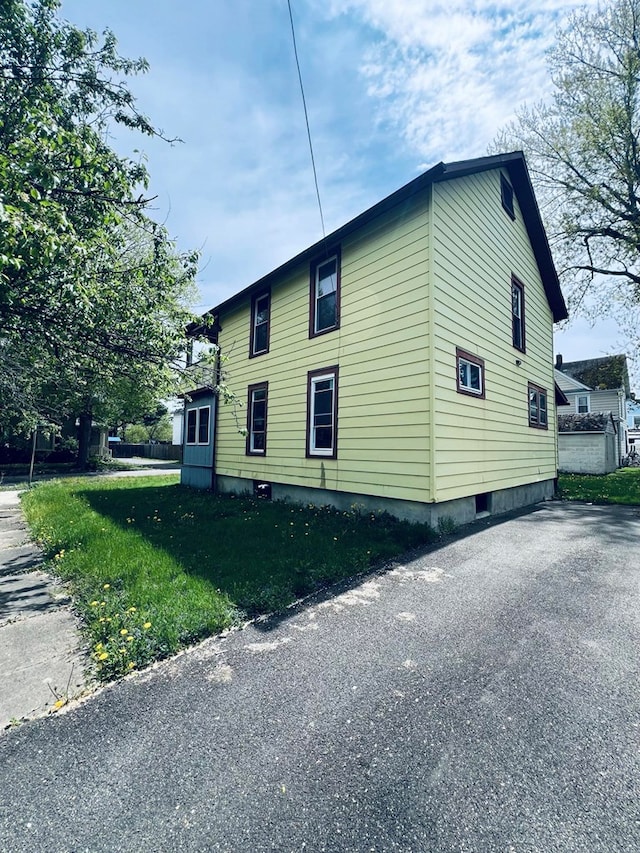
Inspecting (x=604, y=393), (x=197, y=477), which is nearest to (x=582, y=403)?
(x=604, y=393)

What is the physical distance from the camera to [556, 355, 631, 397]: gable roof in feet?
91.5

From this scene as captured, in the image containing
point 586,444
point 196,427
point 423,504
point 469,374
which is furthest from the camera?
point 586,444

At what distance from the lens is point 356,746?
2.12 meters

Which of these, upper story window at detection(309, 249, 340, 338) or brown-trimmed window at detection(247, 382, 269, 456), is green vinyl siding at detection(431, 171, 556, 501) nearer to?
upper story window at detection(309, 249, 340, 338)

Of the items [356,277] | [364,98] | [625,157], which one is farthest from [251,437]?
[625,157]

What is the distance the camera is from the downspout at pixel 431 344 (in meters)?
6.51

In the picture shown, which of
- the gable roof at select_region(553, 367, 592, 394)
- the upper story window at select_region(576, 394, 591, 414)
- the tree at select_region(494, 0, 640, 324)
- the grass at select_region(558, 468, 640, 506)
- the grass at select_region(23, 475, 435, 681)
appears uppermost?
the tree at select_region(494, 0, 640, 324)

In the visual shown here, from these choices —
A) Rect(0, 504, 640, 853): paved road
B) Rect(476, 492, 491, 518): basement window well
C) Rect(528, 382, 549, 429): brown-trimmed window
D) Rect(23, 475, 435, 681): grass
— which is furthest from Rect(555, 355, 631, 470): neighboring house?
Rect(0, 504, 640, 853): paved road

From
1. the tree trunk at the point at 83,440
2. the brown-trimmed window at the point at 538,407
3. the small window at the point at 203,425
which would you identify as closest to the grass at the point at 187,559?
the small window at the point at 203,425

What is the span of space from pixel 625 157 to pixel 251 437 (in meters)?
18.2

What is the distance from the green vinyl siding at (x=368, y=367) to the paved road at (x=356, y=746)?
364 cm

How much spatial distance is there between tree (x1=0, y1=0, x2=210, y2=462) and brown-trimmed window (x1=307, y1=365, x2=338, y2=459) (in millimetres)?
3612

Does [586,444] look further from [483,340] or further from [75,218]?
[75,218]

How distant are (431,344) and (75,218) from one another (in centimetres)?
547
